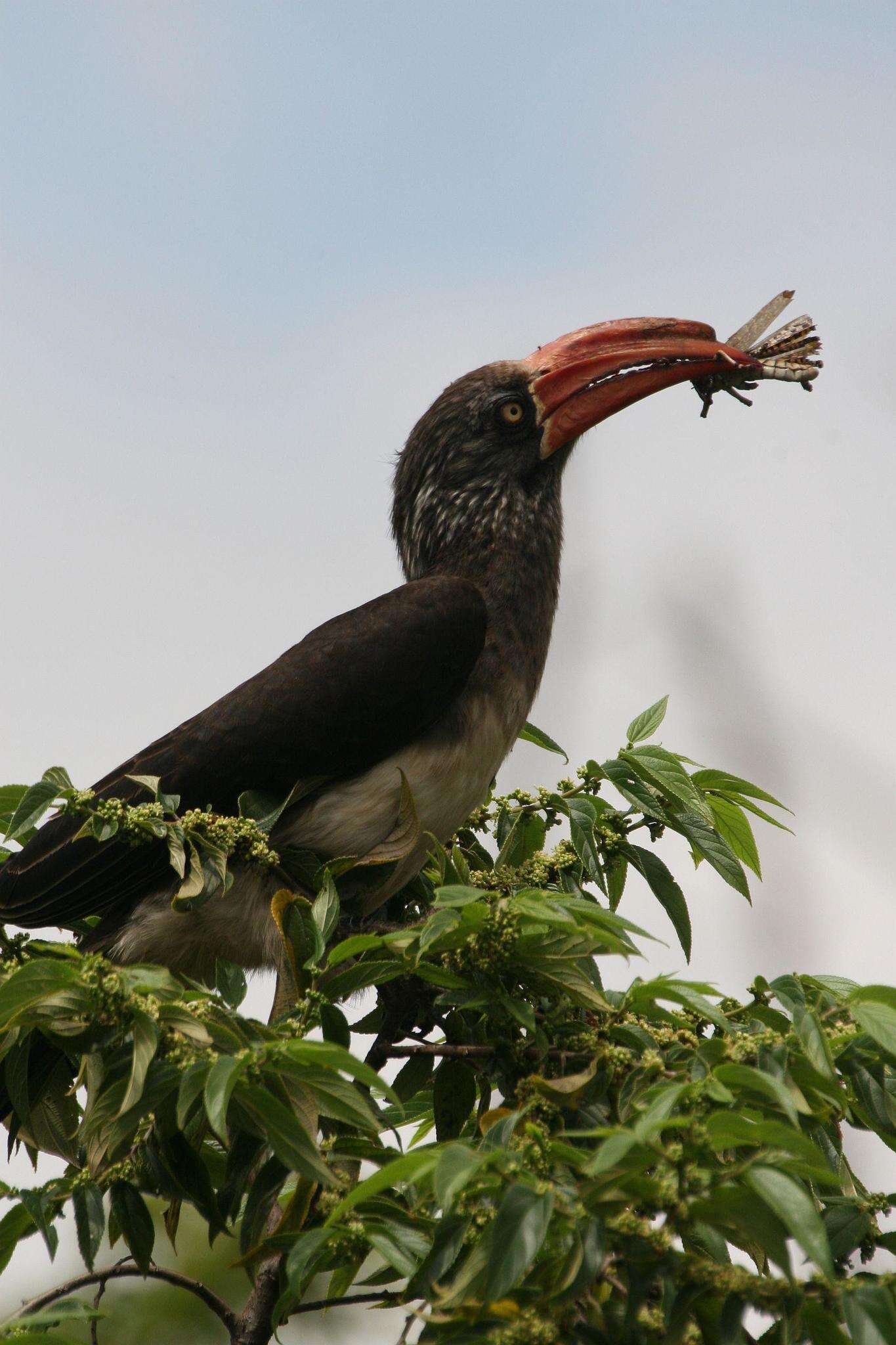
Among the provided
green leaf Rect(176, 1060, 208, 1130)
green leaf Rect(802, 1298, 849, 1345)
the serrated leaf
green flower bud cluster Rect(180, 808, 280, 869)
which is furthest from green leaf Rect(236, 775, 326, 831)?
green leaf Rect(802, 1298, 849, 1345)

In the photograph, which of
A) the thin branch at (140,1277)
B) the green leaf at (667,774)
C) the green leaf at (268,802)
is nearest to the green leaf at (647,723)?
the green leaf at (667,774)

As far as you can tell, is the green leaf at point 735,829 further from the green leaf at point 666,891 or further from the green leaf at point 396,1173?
the green leaf at point 396,1173

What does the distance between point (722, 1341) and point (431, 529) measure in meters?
3.17

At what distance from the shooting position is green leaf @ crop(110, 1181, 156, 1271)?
7.27 feet

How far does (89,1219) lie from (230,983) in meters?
0.55

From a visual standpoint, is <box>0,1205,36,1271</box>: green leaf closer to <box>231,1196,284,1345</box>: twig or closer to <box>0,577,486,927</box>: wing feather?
<box>231,1196,284,1345</box>: twig

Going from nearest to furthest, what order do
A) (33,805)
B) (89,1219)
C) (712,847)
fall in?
(89,1219) < (33,805) < (712,847)

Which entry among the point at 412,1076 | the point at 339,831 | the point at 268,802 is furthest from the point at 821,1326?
the point at 339,831

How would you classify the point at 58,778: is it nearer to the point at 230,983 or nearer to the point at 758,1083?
the point at 230,983

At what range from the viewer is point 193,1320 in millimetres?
5297

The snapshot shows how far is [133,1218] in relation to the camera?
222cm

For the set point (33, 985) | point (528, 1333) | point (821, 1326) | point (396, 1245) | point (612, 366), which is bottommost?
point (821, 1326)

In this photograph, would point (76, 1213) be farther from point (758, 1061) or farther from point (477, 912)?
point (758, 1061)

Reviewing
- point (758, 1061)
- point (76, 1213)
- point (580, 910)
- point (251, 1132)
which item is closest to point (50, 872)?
point (76, 1213)
